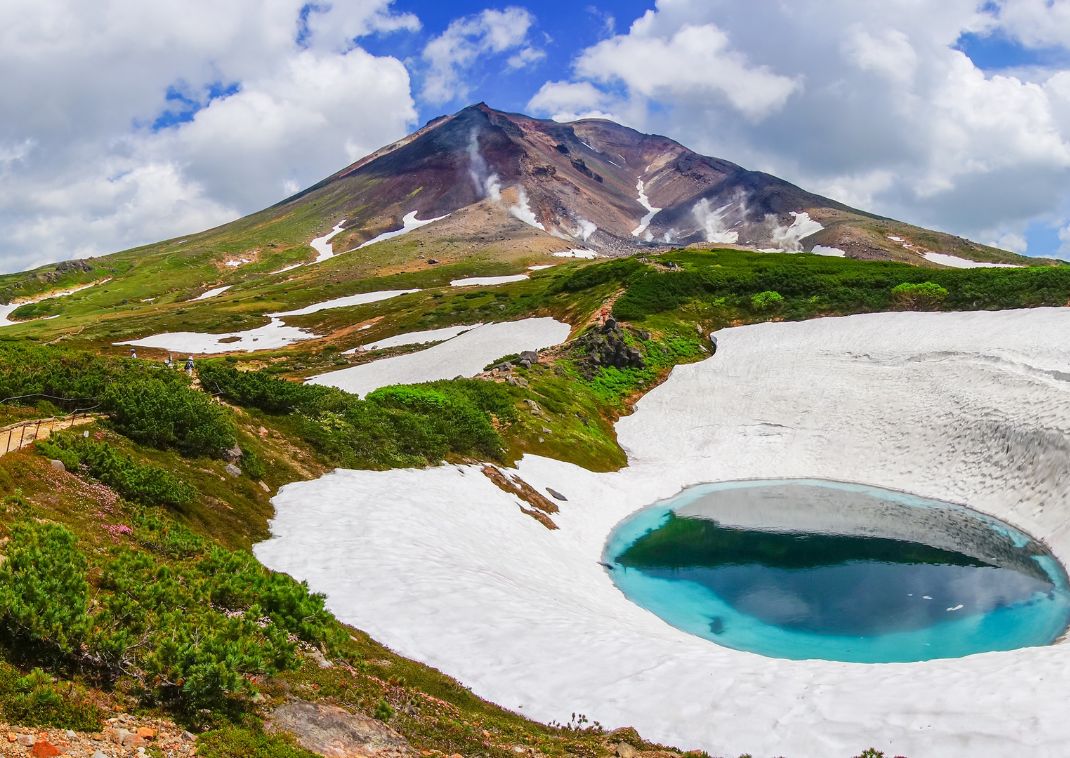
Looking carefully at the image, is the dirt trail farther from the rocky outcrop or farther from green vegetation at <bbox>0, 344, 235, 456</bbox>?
the rocky outcrop

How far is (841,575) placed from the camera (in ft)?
79.2

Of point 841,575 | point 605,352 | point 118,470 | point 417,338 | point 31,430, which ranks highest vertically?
point 417,338

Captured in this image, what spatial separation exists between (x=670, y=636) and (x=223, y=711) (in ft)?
40.3

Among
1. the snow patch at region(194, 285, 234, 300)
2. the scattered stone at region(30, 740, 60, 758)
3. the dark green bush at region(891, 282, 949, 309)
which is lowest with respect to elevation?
the scattered stone at region(30, 740, 60, 758)

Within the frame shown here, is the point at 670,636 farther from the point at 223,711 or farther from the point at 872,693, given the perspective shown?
the point at 223,711

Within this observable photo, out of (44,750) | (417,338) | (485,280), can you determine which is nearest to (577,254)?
(485,280)

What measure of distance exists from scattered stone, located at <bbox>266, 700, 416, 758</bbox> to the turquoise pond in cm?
1239

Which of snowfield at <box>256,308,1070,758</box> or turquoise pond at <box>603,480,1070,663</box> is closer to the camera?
snowfield at <box>256,308,1070,758</box>

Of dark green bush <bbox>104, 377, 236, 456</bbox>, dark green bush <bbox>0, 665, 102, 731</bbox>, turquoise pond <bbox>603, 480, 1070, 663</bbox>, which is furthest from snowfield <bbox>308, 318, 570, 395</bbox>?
dark green bush <bbox>0, 665, 102, 731</bbox>

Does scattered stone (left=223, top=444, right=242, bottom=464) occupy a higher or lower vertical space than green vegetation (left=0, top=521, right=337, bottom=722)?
higher

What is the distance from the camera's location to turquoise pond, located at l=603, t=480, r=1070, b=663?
62.1 feet

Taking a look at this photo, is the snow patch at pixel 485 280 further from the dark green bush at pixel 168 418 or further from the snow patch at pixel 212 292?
the dark green bush at pixel 168 418

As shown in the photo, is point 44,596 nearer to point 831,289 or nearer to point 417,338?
point 831,289

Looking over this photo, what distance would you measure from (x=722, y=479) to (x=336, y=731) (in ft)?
104
